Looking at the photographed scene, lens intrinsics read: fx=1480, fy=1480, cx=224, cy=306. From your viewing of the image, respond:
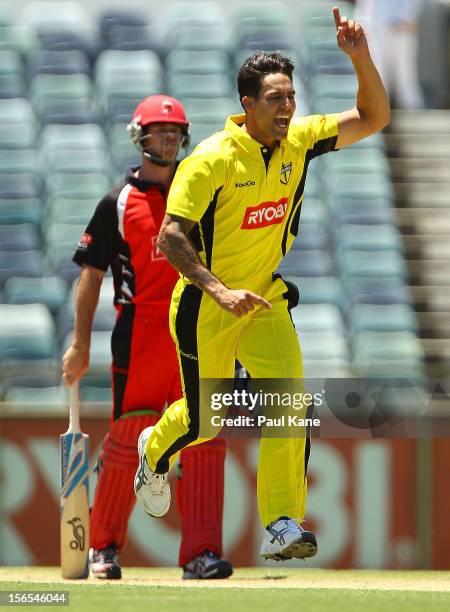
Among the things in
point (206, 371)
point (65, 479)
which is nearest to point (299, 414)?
point (206, 371)

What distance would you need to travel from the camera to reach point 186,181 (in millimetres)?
5430

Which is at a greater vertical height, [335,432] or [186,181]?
[186,181]

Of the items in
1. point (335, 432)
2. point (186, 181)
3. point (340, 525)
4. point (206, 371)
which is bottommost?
point (340, 525)

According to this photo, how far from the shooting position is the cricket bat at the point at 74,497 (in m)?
6.50

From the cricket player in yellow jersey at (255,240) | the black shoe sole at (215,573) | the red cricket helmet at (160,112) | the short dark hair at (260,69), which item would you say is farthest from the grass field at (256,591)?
the red cricket helmet at (160,112)

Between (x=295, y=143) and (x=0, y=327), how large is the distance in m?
4.06

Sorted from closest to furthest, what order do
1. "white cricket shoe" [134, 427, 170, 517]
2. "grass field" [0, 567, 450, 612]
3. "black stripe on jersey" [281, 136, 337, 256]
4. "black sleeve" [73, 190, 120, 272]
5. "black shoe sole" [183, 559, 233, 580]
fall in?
"grass field" [0, 567, 450, 612] < "black stripe on jersey" [281, 136, 337, 256] < "white cricket shoe" [134, 427, 170, 517] < "black shoe sole" [183, 559, 233, 580] < "black sleeve" [73, 190, 120, 272]

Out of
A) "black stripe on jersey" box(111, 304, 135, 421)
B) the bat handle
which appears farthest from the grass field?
"black stripe on jersey" box(111, 304, 135, 421)

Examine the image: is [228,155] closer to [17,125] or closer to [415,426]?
[415,426]

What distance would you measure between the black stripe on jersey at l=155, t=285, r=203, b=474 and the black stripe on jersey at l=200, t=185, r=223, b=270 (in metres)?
0.14

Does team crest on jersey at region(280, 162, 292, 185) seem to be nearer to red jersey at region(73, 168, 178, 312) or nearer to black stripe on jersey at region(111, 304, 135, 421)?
red jersey at region(73, 168, 178, 312)

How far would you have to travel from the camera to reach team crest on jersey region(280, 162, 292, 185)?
18.5 feet

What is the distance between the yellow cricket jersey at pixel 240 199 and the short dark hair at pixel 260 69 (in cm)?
16

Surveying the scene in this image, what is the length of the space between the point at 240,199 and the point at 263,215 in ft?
0.39
